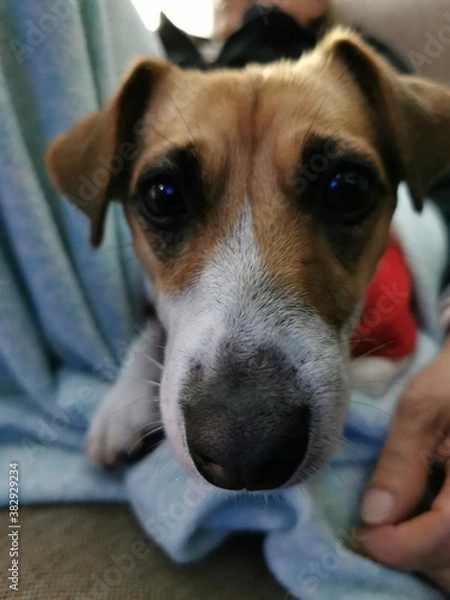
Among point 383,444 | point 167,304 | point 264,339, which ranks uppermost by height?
point 264,339

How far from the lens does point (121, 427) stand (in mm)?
1283

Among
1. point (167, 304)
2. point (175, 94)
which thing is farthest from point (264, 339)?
point (175, 94)

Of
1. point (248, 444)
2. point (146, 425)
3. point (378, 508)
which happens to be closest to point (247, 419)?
point (248, 444)

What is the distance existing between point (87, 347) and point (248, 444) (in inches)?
27.5

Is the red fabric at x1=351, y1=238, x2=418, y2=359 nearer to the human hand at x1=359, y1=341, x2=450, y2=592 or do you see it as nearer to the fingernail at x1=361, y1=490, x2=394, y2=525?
the human hand at x1=359, y1=341, x2=450, y2=592

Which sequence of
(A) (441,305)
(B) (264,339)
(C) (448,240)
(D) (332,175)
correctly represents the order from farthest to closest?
(C) (448,240) → (A) (441,305) → (D) (332,175) → (B) (264,339)

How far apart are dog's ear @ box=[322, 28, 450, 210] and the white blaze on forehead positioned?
37 cm

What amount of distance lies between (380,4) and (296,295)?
57.6 inches

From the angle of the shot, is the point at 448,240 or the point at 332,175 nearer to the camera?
the point at 332,175

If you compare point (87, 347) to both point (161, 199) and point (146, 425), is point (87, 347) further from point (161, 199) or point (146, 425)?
point (161, 199)

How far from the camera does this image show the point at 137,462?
129 cm

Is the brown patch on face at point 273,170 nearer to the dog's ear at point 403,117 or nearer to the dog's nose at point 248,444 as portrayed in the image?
the dog's ear at point 403,117

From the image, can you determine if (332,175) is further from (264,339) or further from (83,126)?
(83,126)

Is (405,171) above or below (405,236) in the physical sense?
above
